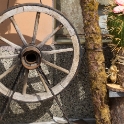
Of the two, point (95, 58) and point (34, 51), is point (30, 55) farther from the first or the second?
point (95, 58)

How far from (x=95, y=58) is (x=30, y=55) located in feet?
1.98

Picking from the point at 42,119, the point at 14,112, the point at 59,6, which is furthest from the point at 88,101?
the point at 59,6

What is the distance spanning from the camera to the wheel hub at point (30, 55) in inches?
126

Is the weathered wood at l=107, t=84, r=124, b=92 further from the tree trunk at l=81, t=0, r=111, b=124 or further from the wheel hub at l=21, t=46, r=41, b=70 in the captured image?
the wheel hub at l=21, t=46, r=41, b=70

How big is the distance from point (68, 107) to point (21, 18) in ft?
3.55

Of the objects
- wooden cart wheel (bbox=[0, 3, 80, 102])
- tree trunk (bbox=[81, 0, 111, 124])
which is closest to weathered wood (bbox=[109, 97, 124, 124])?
tree trunk (bbox=[81, 0, 111, 124])

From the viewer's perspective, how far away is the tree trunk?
127 inches

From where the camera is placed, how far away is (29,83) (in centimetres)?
372

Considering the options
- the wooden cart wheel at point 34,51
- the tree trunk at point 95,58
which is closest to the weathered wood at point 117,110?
the tree trunk at point 95,58

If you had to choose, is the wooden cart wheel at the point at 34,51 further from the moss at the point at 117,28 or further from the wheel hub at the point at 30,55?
the moss at the point at 117,28

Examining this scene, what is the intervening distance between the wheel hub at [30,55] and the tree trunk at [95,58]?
0.47 m

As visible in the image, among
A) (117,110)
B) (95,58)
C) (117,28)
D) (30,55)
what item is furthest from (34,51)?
(117,110)

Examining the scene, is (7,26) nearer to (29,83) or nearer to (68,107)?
(29,83)

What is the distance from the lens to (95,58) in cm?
326
